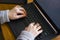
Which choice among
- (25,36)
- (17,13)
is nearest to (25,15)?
(17,13)

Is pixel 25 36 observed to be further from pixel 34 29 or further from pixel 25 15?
pixel 25 15

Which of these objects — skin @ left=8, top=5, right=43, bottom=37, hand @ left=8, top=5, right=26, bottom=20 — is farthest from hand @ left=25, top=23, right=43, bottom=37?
hand @ left=8, top=5, right=26, bottom=20

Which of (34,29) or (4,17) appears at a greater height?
(4,17)

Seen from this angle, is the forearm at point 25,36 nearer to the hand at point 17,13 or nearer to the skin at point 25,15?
the skin at point 25,15

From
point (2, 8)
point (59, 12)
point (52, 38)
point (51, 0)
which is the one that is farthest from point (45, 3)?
→ point (2, 8)

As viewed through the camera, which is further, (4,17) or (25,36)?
(4,17)

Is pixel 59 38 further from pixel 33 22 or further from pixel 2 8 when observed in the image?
pixel 2 8

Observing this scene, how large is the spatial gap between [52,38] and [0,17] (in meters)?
0.41

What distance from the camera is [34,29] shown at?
1026 mm

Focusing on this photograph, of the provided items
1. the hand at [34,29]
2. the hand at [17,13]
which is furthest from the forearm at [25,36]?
the hand at [17,13]

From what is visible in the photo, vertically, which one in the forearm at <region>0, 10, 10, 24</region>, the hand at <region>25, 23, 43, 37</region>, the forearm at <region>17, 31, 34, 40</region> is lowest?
the forearm at <region>17, 31, 34, 40</region>

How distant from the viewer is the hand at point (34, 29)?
985 mm

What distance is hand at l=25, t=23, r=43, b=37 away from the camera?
3.23 ft

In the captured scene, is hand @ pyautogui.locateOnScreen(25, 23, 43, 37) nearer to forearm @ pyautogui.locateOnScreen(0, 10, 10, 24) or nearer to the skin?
the skin
